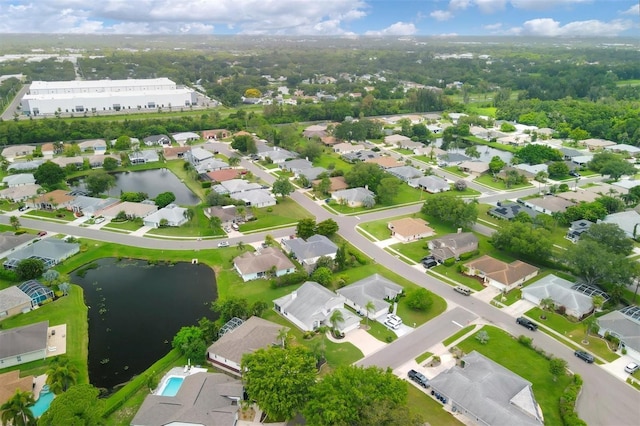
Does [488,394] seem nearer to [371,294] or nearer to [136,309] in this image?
[371,294]

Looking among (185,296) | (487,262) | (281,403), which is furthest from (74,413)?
(487,262)

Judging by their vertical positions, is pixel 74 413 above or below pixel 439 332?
above

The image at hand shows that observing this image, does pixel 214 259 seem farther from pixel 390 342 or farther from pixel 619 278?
pixel 619 278

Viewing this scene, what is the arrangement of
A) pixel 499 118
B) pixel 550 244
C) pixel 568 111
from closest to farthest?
pixel 550 244 < pixel 568 111 < pixel 499 118

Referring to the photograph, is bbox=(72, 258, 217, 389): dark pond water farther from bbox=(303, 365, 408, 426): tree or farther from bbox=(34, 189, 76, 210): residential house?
bbox=(34, 189, 76, 210): residential house

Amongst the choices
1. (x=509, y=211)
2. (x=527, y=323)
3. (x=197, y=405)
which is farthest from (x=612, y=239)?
(x=197, y=405)

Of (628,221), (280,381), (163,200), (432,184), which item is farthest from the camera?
(432,184)
